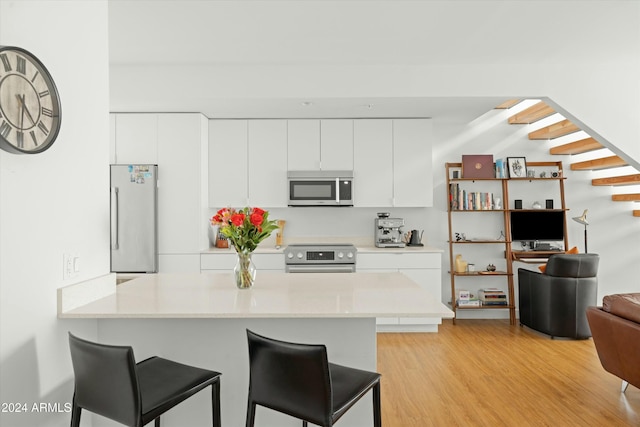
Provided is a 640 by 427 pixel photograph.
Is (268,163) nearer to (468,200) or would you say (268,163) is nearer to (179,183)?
(179,183)

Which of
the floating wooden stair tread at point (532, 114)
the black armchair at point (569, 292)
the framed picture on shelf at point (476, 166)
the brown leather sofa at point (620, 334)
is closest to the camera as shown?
the brown leather sofa at point (620, 334)

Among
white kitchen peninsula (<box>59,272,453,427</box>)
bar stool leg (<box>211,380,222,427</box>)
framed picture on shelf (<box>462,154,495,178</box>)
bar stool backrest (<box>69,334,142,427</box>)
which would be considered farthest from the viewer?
framed picture on shelf (<box>462,154,495,178</box>)

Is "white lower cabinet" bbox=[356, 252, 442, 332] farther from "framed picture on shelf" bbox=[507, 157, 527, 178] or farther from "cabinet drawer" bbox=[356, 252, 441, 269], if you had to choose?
"framed picture on shelf" bbox=[507, 157, 527, 178]

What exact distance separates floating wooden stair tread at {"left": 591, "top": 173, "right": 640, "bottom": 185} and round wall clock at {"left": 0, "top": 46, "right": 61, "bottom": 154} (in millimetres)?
5144

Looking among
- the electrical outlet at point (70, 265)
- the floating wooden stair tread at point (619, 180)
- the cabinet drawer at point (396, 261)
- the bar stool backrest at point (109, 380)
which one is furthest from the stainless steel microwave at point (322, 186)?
the bar stool backrest at point (109, 380)

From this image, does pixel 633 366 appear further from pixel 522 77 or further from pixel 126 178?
pixel 126 178

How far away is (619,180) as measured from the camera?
16.7 ft

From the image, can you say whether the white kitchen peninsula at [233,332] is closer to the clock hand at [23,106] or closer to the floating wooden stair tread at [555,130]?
the clock hand at [23,106]

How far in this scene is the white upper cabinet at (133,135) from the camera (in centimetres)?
485

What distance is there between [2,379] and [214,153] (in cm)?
373

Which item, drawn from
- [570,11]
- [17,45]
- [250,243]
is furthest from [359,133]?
[17,45]

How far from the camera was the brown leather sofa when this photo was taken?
9.55ft

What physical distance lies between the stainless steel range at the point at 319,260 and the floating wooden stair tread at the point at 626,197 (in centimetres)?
330

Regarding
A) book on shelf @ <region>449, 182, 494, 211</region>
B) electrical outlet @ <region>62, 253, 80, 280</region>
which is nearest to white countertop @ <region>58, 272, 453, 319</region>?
electrical outlet @ <region>62, 253, 80, 280</region>
